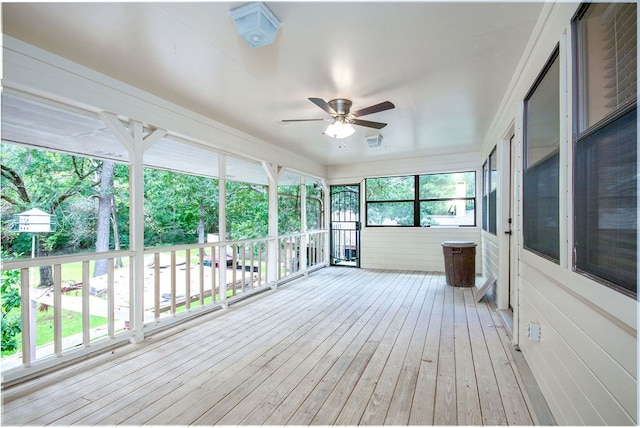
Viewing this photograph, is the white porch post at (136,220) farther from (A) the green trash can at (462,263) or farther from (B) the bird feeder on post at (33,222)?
(A) the green trash can at (462,263)

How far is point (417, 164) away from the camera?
6426 millimetres

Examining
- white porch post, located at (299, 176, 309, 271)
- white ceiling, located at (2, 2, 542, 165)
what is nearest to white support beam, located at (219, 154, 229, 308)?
white ceiling, located at (2, 2, 542, 165)

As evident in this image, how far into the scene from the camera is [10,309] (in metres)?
2.24

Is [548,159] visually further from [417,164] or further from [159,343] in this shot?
[417,164]

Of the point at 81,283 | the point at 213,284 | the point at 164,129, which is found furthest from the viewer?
the point at 213,284

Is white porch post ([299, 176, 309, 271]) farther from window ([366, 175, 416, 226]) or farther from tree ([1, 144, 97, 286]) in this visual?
tree ([1, 144, 97, 286])

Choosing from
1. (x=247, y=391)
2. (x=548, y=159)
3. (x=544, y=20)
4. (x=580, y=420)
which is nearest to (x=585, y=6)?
(x=544, y=20)

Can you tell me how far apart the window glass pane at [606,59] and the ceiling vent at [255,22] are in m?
1.64

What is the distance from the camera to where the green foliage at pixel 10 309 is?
221cm

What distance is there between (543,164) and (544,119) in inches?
12.2

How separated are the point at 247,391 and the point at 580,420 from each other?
6.16 ft

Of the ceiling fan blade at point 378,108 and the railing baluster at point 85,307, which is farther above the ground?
the ceiling fan blade at point 378,108

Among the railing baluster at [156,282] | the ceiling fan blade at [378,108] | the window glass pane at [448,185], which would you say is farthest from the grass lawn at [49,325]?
the window glass pane at [448,185]

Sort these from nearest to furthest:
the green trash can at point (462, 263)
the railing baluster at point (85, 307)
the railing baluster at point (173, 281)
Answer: the railing baluster at point (85, 307)
the railing baluster at point (173, 281)
the green trash can at point (462, 263)
